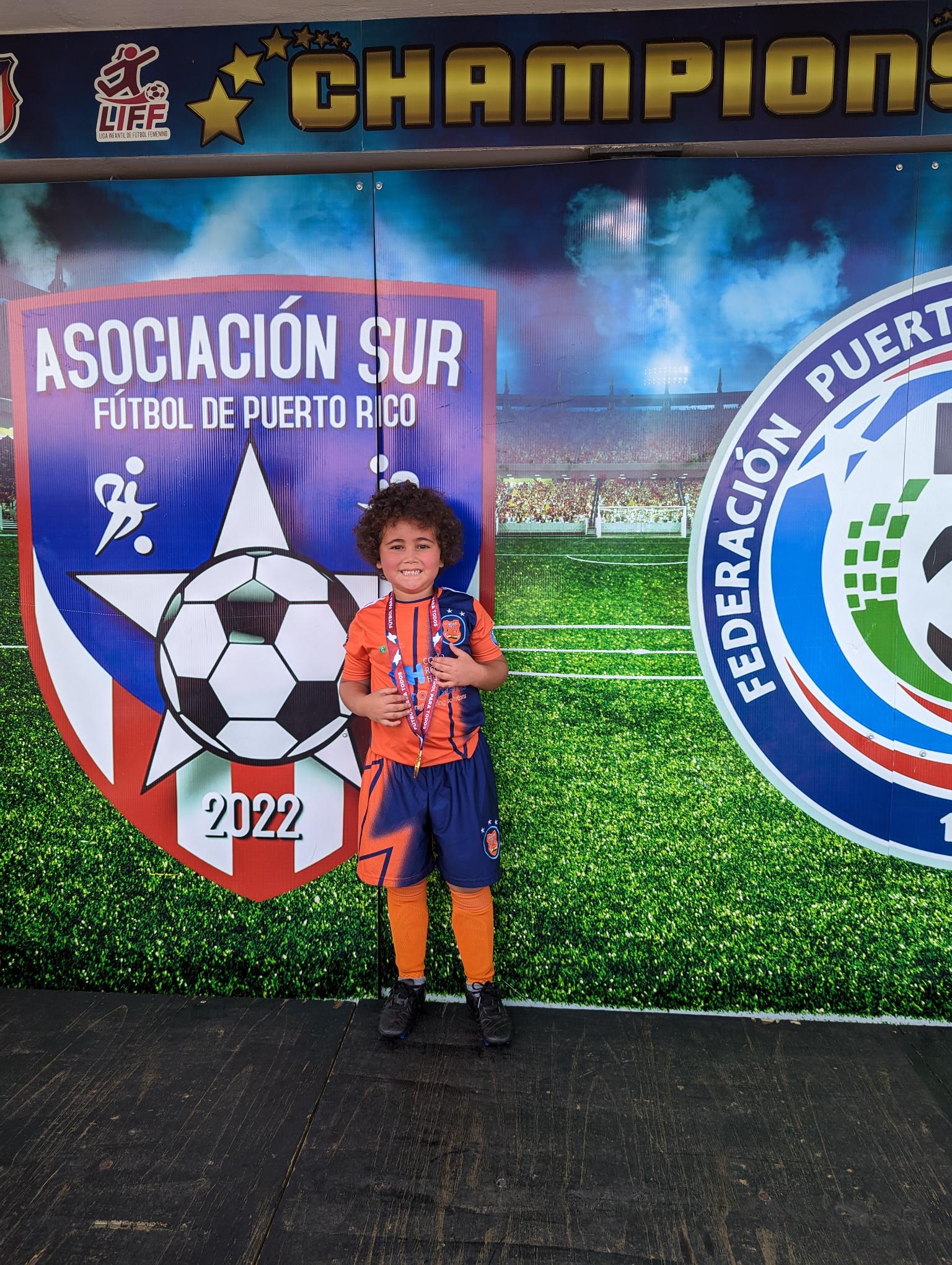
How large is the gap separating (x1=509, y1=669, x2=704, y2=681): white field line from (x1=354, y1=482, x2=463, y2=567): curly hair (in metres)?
0.44

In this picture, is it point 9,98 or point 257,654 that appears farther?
point 257,654

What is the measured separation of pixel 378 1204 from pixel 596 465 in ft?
6.50

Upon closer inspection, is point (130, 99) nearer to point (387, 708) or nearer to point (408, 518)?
point (408, 518)

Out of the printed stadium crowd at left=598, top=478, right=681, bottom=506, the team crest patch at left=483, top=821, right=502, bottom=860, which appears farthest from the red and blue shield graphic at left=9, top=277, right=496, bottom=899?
the team crest patch at left=483, top=821, right=502, bottom=860

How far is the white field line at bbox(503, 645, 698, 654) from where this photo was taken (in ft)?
8.43

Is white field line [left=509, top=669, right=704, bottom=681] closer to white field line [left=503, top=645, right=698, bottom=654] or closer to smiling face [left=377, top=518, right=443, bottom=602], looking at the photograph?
white field line [left=503, top=645, right=698, bottom=654]

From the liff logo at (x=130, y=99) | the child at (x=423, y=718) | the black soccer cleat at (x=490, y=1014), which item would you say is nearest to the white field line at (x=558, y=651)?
the child at (x=423, y=718)

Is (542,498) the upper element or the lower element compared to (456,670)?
upper

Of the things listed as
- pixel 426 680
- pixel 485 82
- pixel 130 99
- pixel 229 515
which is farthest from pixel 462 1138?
pixel 130 99

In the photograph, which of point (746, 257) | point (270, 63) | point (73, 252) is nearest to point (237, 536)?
point (73, 252)

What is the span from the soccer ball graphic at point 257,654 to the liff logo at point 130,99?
1288 mm

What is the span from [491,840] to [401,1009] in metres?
0.58

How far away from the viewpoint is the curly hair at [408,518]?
2.31m

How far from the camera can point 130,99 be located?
2.50 metres
